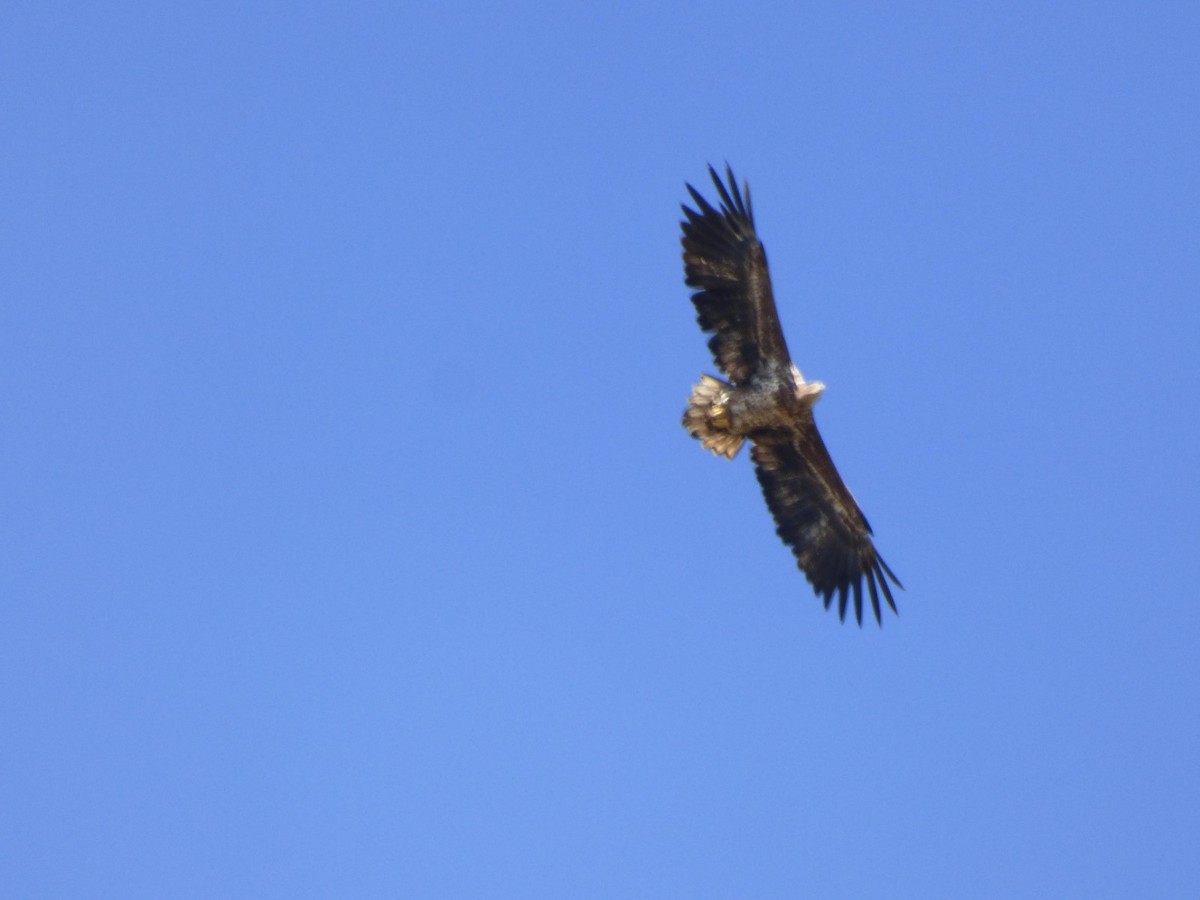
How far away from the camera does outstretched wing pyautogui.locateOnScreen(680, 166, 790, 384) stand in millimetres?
14141

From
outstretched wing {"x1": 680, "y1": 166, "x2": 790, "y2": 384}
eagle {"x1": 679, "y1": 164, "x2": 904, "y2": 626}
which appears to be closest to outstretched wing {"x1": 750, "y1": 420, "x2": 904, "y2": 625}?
eagle {"x1": 679, "y1": 164, "x2": 904, "y2": 626}

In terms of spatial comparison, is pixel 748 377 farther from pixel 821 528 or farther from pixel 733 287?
pixel 821 528

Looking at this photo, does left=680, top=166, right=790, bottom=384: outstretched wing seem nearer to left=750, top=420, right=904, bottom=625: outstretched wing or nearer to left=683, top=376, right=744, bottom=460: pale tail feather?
left=683, top=376, right=744, bottom=460: pale tail feather

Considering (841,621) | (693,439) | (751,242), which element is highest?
(751,242)

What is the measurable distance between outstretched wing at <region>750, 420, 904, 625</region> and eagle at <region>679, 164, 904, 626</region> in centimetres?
1

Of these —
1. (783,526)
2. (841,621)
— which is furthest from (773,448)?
(841,621)

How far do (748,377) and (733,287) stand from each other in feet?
2.67

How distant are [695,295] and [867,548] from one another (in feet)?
10.1

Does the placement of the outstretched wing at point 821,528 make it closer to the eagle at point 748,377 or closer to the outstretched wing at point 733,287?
the eagle at point 748,377

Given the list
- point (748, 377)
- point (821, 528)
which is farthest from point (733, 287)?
point (821, 528)

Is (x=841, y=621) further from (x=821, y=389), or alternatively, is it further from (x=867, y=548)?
(x=821, y=389)

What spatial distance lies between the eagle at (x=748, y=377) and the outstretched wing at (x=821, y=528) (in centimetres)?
1

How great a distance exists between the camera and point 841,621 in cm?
1533

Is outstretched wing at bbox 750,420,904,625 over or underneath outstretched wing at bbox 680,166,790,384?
underneath
